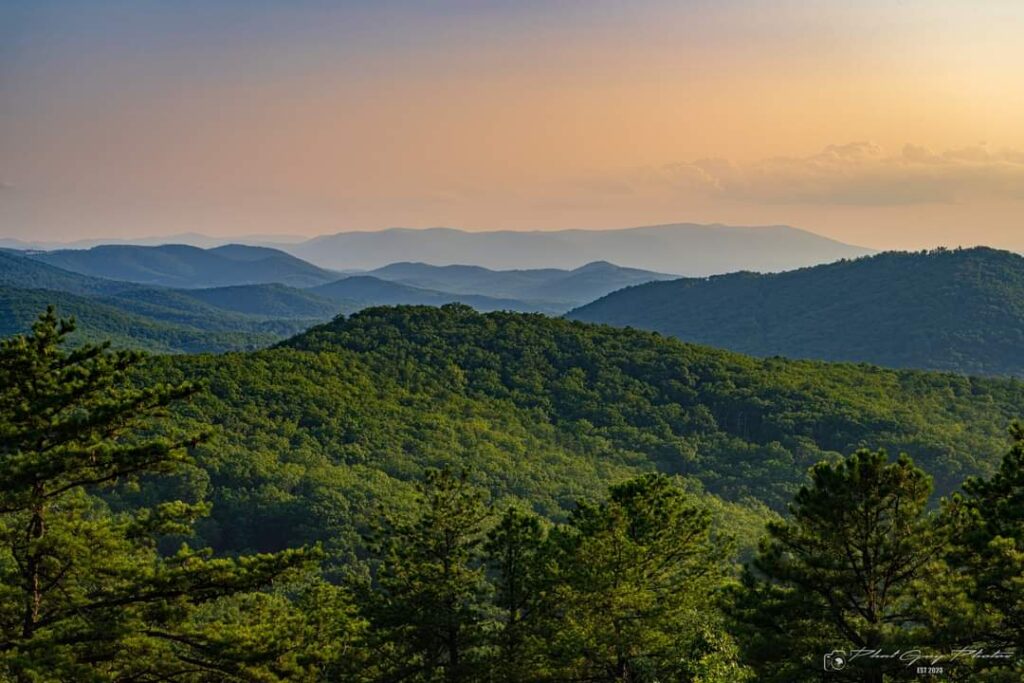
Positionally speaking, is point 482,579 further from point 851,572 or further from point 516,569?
point 851,572

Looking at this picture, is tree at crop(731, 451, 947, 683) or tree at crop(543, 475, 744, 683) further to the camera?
tree at crop(543, 475, 744, 683)

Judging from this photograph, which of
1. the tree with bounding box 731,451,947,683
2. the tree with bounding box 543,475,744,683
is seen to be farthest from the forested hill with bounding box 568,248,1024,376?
the tree with bounding box 731,451,947,683

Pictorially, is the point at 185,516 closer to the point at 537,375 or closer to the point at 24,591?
the point at 24,591

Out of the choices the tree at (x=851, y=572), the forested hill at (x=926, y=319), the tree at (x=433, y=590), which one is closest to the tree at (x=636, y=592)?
the tree at (x=433, y=590)

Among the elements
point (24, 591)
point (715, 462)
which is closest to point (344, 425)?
point (715, 462)

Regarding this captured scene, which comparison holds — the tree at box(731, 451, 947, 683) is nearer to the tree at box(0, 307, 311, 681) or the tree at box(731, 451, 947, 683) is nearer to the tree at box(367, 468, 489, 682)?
the tree at box(367, 468, 489, 682)

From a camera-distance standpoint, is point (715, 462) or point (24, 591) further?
point (715, 462)

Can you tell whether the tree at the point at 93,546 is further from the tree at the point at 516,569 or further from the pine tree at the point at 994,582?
the pine tree at the point at 994,582
